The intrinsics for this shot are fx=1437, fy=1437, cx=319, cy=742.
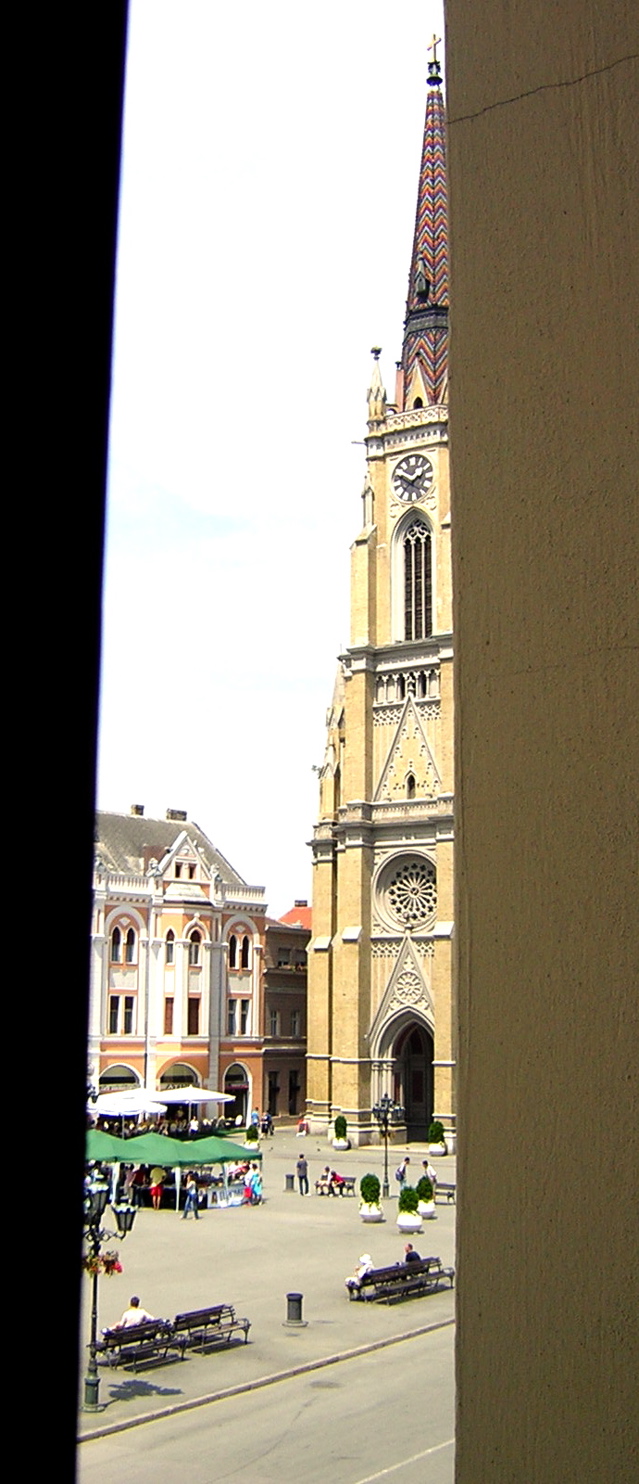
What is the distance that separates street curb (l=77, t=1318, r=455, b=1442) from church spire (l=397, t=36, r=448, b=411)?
38769 mm

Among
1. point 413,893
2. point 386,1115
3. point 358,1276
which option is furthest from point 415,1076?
point 358,1276

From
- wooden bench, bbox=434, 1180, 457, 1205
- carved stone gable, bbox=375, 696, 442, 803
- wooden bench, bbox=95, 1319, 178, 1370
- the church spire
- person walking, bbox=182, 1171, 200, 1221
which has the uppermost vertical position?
the church spire

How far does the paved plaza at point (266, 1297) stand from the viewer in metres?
16.1

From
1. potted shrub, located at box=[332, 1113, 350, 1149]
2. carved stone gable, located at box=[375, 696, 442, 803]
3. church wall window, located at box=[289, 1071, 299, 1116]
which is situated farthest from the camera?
church wall window, located at box=[289, 1071, 299, 1116]

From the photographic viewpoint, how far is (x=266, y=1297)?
21219 mm

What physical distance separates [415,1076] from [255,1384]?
33.5 meters

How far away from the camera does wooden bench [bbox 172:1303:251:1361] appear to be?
1762 cm

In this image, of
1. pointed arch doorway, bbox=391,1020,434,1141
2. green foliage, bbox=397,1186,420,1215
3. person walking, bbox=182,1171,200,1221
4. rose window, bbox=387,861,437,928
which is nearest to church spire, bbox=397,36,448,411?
rose window, bbox=387,861,437,928

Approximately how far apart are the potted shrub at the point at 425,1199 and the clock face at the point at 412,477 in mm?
27038

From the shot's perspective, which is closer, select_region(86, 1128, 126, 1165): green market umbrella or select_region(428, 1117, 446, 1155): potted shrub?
select_region(86, 1128, 126, 1165): green market umbrella

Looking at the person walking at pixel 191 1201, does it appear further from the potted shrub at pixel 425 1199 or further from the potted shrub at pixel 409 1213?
the potted shrub at pixel 409 1213

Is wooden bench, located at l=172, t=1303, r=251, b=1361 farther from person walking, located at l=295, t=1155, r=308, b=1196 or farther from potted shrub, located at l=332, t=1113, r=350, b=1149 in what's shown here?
potted shrub, located at l=332, t=1113, r=350, b=1149

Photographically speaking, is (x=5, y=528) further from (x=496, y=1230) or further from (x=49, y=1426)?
(x=496, y=1230)

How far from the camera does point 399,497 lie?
166 ft
